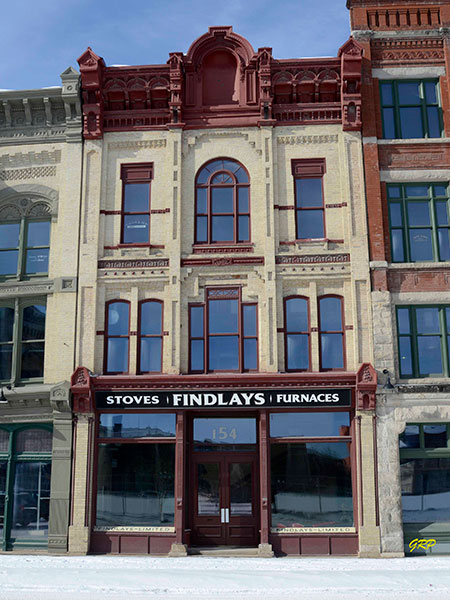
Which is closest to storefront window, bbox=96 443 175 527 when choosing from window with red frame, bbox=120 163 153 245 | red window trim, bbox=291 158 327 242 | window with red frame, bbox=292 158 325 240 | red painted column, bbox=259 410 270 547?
red painted column, bbox=259 410 270 547

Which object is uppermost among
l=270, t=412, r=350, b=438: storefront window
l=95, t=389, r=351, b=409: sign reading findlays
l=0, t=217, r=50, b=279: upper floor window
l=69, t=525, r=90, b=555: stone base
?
l=0, t=217, r=50, b=279: upper floor window

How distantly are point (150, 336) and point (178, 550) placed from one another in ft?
20.4

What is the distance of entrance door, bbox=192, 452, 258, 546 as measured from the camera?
21.0m

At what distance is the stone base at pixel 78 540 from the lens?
20391 mm

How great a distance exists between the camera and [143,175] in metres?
23.1

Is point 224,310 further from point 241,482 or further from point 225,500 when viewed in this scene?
point 225,500

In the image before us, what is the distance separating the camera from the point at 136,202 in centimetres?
2302

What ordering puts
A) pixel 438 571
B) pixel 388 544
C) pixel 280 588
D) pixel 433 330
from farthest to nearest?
pixel 433 330 → pixel 388 544 → pixel 438 571 → pixel 280 588

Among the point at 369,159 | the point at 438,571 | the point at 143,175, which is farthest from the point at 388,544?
the point at 143,175

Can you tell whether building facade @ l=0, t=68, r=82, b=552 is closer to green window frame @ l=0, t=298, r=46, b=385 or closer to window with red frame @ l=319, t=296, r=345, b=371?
green window frame @ l=0, t=298, r=46, b=385

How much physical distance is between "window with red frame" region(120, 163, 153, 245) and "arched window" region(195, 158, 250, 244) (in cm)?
161

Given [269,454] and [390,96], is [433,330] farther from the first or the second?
[390,96]

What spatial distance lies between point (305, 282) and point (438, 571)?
8801mm

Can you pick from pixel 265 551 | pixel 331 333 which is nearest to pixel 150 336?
pixel 331 333
